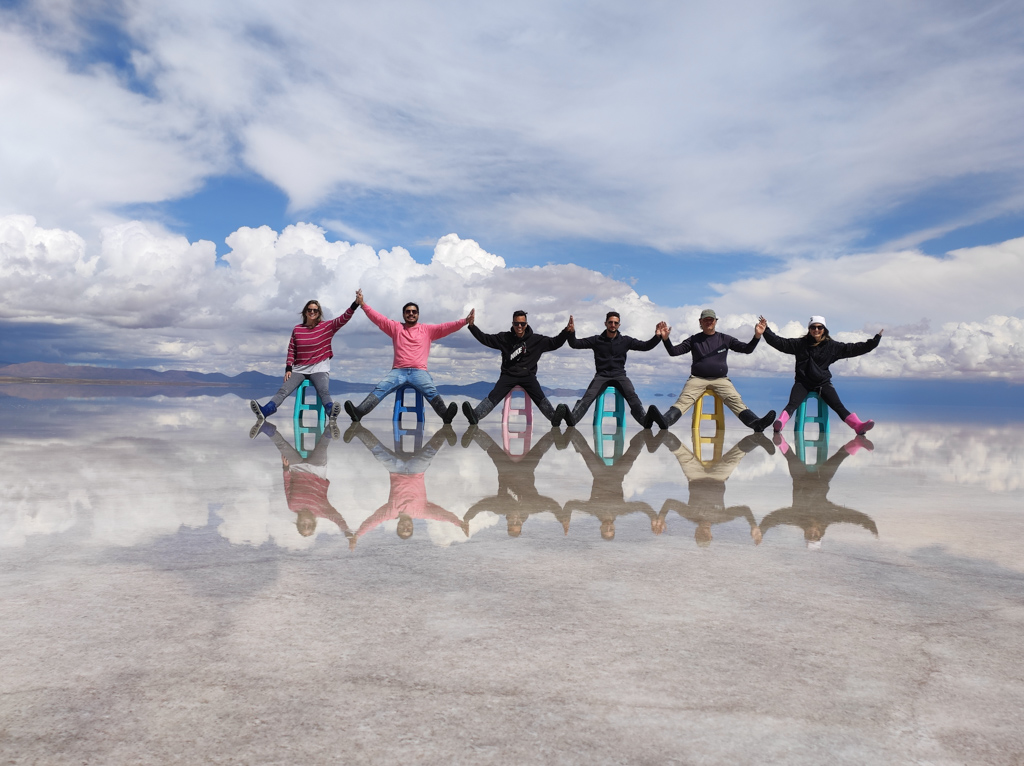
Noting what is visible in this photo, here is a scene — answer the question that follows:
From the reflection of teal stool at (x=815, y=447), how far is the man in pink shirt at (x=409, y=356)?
6467 mm

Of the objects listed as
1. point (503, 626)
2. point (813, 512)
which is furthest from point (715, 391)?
point (503, 626)

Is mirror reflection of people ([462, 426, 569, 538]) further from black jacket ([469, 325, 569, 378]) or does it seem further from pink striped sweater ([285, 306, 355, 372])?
pink striped sweater ([285, 306, 355, 372])

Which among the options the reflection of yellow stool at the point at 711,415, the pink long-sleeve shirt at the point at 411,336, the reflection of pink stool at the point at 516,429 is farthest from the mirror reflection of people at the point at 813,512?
the pink long-sleeve shirt at the point at 411,336

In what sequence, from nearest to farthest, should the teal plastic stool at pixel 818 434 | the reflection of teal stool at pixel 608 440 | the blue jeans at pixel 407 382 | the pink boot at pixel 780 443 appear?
the reflection of teal stool at pixel 608 440
the teal plastic stool at pixel 818 434
the pink boot at pixel 780 443
the blue jeans at pixel 407 382

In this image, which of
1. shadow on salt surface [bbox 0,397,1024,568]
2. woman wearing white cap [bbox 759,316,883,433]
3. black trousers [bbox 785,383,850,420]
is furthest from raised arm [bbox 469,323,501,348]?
black trousers [bbox 785,383,850,420]

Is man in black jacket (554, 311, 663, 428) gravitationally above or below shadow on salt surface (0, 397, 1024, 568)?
above

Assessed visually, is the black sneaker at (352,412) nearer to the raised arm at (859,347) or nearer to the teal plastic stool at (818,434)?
the teal plastic stool at (818,434)

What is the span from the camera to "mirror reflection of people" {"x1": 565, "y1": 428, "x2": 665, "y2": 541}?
4340 millimetres

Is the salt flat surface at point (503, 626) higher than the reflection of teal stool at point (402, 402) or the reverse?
the reverse

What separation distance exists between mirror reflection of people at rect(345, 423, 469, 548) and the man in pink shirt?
322 centimetres

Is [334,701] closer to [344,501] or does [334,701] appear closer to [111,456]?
[344,501]

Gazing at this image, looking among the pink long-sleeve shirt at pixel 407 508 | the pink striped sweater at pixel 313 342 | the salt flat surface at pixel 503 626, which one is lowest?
the salt flat surface at pixel 503 626

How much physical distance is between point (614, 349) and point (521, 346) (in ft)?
6.04

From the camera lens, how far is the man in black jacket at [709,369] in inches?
479
